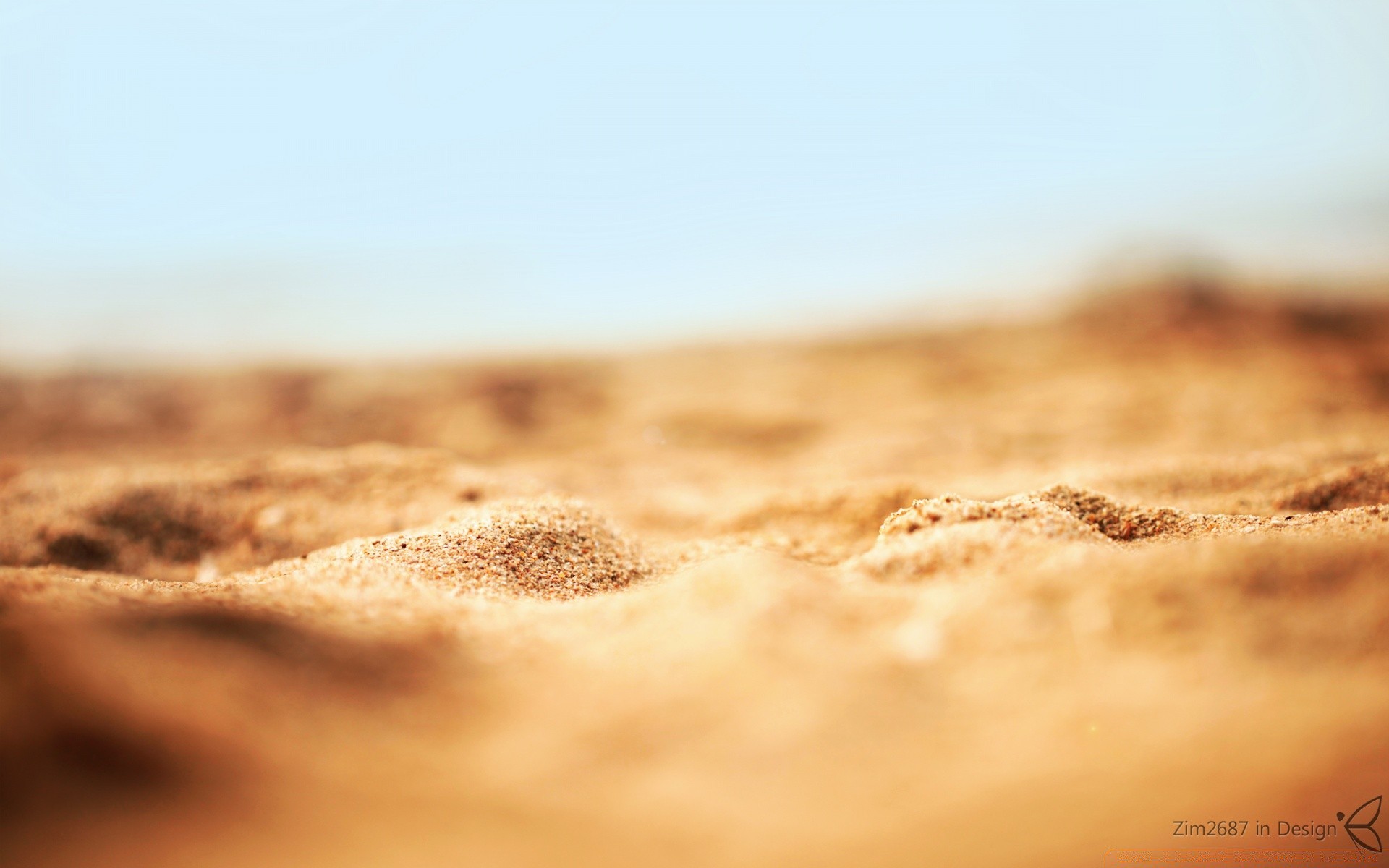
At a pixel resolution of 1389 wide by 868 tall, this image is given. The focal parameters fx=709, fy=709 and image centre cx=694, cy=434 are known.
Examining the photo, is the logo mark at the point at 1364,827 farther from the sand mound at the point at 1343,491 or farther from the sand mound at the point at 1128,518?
the sand mound at the point at 1343,491

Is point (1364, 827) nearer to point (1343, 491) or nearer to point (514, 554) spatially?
point (514, 554)

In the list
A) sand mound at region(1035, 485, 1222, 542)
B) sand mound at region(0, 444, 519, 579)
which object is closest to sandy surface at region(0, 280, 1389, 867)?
sand mound at region(1035, 485, 1222, 542)

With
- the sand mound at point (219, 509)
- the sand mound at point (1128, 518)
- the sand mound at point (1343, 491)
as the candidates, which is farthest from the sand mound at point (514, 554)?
the sand mound at point (1343, 491)

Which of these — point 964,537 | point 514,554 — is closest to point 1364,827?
point 964,537

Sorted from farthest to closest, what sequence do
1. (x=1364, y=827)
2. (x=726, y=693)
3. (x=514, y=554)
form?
(x=514, y=554)
(x=726, y=693)
(x=1364, y=827)

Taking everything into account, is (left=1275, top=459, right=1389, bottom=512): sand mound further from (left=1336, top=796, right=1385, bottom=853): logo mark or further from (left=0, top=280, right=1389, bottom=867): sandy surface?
(left=1336, top=796, right=1385, bottom=853): logo mark

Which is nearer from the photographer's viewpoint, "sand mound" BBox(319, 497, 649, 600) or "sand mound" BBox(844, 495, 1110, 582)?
"sand mound" BBox(844, 495, 1110, 582)
